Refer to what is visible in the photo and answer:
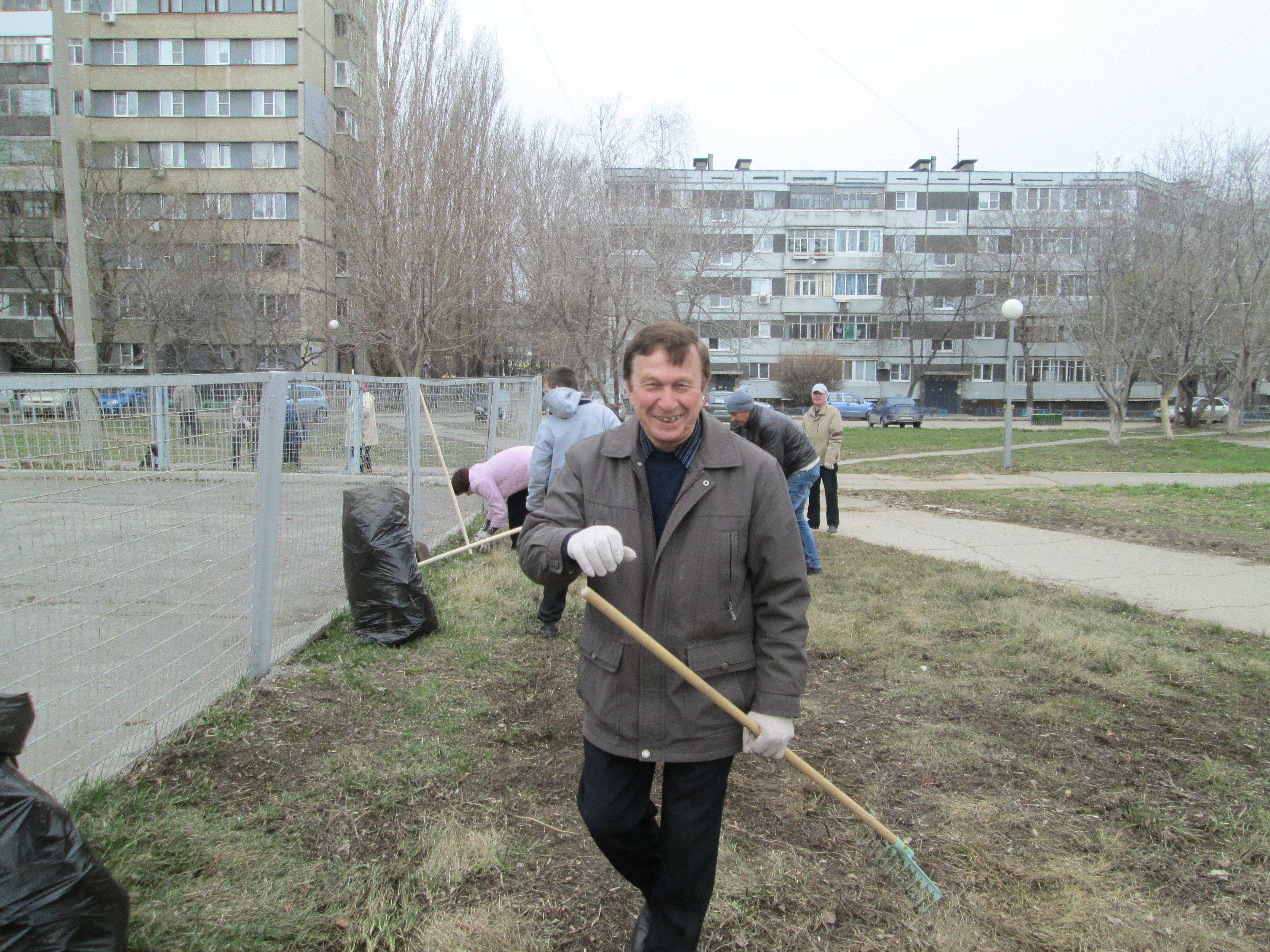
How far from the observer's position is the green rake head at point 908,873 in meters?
2.51

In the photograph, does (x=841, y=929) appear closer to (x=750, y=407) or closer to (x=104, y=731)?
(x=104, y=731)

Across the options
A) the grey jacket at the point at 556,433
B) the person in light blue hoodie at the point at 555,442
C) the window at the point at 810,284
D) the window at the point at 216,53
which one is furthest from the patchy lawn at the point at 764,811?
the window at the point at 810,284

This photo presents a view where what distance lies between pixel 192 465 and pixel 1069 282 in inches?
1273

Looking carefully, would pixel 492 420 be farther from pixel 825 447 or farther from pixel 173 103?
pixel 173 103

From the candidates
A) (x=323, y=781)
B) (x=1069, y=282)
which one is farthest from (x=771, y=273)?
(x=323, y=781)

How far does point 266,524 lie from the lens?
4.18 meters

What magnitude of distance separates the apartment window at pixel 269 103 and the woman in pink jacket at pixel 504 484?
3937cm

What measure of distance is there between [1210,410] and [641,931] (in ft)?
145

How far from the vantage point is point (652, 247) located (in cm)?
2223

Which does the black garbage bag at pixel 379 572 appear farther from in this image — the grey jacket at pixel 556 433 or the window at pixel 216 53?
the window at pixel 216 53

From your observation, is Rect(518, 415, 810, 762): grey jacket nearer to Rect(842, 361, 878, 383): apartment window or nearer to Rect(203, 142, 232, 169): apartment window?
Rect(203, 142, 232, 169): apartment window

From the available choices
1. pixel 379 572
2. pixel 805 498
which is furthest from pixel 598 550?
pixel 805 498

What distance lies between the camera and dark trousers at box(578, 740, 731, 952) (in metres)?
2.05

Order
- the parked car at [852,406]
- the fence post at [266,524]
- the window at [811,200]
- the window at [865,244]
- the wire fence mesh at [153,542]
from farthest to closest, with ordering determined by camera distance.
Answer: the window at [811,200]
the window at [865,244]
the parked car at [852,406]
the fence post at [266,524]
the wire fence mesh at [153,542]
